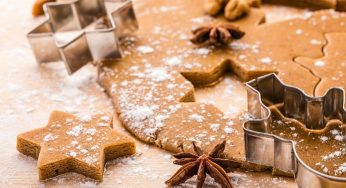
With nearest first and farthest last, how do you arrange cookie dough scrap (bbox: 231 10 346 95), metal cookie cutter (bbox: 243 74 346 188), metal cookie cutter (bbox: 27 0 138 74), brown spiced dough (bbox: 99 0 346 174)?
metal cookie cutter (bbox: 243 74 346 188) → brown spiced dough (bbox: 99 0 346 174) → cookie dough scrap (bbox: 231 10 346 95) → metal cookie cutter (bbox: 27 0 138 74)

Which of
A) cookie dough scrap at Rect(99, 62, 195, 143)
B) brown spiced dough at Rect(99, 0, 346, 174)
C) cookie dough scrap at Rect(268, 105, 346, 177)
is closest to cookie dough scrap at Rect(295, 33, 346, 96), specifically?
brown spiced dough at Rect(99, 0, 346, 174)

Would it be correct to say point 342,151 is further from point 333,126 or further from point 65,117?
point 65,117

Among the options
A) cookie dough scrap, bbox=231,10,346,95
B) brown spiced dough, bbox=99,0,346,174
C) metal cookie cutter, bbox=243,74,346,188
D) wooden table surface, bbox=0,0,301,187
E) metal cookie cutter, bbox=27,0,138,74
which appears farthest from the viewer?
metal cookie cutter, bbox=27,0,138,74

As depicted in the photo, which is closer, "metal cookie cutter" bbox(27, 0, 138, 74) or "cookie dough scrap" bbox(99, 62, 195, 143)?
"cookie dough scrap" bbox(99, 62, 195, 143)

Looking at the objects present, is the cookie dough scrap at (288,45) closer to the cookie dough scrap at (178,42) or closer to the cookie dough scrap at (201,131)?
the cookie dough scrap at (178,42)

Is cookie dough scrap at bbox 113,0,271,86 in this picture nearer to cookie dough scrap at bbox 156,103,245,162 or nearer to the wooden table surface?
the wooden table surface

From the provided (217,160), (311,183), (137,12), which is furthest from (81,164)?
(137,12)
